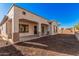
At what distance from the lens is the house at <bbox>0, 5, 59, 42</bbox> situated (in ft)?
18.2

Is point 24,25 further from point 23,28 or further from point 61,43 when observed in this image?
point 61,43

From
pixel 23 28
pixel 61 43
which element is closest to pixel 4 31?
pixel 23 28

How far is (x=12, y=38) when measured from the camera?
5.65m

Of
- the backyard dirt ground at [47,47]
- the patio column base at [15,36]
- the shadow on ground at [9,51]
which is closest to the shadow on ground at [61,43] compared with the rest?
the backyard dirt ground at [47,47]

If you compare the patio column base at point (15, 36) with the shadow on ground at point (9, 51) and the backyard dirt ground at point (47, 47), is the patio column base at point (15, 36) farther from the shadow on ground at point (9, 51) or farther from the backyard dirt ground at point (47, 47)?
the shadow on ground at point (9, 51)

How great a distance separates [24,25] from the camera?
600 centimetres

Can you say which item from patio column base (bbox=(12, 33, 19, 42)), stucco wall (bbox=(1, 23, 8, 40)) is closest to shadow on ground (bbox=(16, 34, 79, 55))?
patio column base (bbox=(12, 33, 19, 42))

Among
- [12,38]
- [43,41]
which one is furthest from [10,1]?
[43,41]

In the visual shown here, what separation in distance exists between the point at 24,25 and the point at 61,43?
67.7 inches

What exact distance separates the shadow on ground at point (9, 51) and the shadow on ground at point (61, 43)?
14.1 inches

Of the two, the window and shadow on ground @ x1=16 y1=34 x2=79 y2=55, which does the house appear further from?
shadow on ground @ x1=16 y1=34 x2=79 y2=55

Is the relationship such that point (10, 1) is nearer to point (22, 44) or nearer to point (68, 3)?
point (22, 44)

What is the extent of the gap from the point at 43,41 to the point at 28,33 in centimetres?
78

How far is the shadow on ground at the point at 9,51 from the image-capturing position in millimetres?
5137
